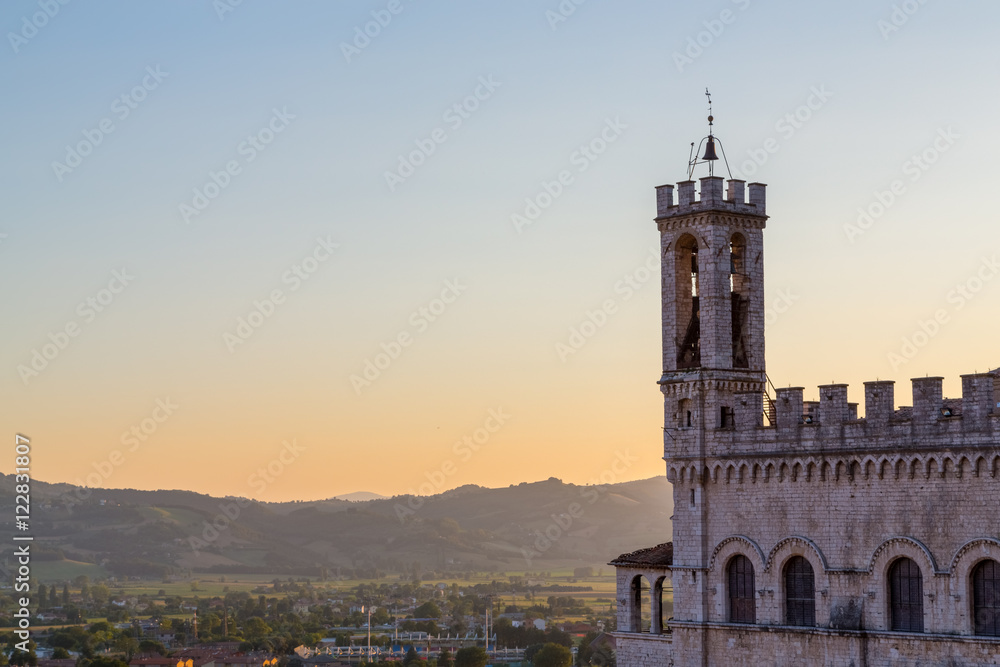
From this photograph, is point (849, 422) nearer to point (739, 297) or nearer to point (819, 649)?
point (819, 649)

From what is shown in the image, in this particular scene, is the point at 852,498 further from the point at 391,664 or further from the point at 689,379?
the point at 391,664

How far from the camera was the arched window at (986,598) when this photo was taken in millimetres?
41312

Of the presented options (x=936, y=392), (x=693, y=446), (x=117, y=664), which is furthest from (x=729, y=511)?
(x=117, y=664)

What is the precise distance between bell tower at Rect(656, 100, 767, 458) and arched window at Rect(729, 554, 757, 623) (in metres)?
3.81

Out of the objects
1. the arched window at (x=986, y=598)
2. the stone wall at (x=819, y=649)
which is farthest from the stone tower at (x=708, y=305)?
the arched window at (x=986, y=598)

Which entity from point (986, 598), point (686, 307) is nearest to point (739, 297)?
point (686, 307)

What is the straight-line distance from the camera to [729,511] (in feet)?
158

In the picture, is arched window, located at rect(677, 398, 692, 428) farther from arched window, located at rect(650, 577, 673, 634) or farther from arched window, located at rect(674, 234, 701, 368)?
arched window, located at rect(650, 577, 673, 634)

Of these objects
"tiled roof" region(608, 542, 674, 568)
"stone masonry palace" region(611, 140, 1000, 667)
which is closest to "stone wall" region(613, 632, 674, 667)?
"stone masonry palace" region(611, 140, 1000, 667)

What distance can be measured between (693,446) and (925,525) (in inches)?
340

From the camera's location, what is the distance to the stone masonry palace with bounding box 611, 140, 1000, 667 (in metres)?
41.8

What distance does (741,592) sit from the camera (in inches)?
1887

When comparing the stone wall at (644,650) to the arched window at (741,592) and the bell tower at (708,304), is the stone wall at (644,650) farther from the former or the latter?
the bell tower at (708,304)

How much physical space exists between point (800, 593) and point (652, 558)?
7.02 m
